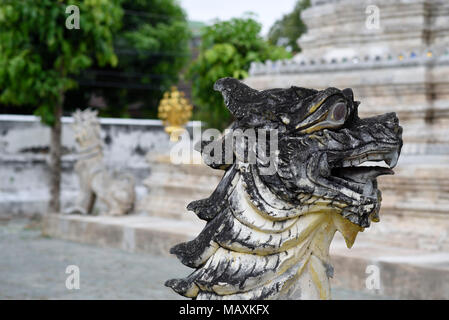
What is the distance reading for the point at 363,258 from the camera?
254 inches

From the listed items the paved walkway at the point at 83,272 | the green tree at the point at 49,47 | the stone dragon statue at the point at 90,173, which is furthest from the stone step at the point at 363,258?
the green tree at the point at 49,47

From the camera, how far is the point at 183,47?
26.2 m

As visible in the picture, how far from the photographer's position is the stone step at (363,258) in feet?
19.6

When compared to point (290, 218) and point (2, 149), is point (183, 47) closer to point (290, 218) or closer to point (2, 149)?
point (2, 149)

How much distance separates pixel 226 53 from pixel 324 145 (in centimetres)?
1126

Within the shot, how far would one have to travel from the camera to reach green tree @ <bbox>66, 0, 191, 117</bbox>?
82.1 ft

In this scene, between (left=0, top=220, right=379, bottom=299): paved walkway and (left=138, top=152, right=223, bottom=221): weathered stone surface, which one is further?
(left=138, top=152, right=223, bottom=221): weathered stone surface

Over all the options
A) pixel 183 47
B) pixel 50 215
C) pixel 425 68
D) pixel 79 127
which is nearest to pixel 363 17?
pixel 425 68

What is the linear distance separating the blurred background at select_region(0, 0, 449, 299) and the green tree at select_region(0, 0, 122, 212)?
22 millimetres
